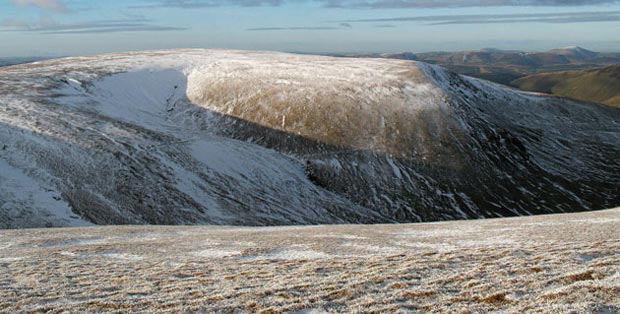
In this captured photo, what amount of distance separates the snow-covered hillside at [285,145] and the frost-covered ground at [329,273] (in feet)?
72.0

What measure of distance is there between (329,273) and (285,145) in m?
52.5

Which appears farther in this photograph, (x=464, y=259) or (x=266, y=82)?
(x=266, y=82)

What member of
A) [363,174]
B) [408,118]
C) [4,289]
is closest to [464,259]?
[4,289]

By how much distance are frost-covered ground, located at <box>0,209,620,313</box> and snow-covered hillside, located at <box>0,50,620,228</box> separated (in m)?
21.9

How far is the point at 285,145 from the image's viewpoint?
221 ft

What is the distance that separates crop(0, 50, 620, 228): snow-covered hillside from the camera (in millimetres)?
46438

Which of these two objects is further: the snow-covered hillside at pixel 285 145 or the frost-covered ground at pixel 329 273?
the snow-covered hillside at pixel 285 145

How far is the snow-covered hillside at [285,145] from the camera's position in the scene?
1828 inches

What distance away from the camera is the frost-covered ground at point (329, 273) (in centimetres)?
1182

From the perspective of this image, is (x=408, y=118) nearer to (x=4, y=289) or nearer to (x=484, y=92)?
(x=484, y=92)

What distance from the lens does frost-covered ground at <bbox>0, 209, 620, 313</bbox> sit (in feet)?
38.8

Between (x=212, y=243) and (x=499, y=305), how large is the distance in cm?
1461

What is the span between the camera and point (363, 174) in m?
61.5

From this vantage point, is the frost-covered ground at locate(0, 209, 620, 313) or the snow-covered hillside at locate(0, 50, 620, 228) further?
the snow-covered hillside at locate(0, 50, 620, 228)
